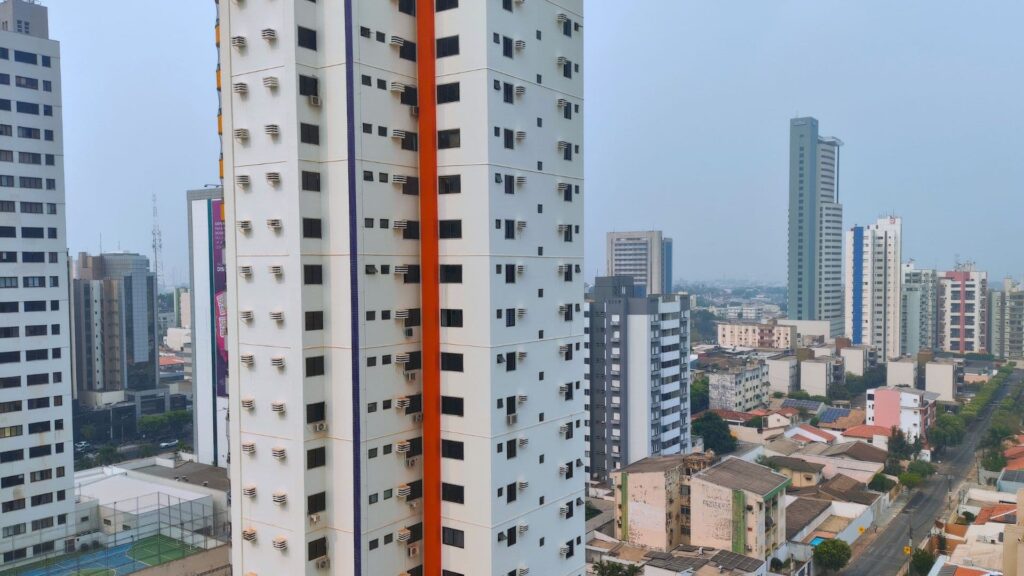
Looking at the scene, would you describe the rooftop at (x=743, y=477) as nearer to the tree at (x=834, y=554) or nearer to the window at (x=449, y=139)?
the tree at (x=834, y=554)

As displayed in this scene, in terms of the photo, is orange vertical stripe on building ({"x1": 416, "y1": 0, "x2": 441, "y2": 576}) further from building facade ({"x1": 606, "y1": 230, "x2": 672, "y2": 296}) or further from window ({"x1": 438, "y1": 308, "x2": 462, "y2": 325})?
building facade ({"x1": 606, "y1": 230, "x2": 672, "y2": 296})

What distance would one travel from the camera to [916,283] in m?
63.5

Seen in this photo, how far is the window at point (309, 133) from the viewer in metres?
10.9

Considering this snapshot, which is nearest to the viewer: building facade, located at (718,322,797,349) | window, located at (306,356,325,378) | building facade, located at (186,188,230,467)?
window, located at (306,356,325,378)

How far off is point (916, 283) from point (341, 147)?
209ft

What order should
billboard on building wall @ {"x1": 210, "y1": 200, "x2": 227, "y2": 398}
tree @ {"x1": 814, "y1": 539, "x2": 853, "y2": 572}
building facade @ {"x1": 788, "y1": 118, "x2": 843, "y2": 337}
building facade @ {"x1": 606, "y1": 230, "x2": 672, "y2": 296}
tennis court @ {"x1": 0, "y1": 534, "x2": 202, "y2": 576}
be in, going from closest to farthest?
tennis court @ {"x1": 0, "y1": 534, "x2": 202, "y2": 576}
tree @ {"x1": 814, "y1": 539, "x2": 853, "y2": 572}
billboard on building wall @ {"x1": 210, "y1": 200, "x2": 227, "y2": 398}
building facade @ {"x1": 788, "y1": 118, "x2": 843, "y2": 337}
building facade @ {"x1": 606, "y1": 230, "x2": 672, "y2": 296}

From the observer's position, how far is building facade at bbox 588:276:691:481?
3039 cm

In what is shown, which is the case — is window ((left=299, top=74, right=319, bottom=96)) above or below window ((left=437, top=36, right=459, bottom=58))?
below

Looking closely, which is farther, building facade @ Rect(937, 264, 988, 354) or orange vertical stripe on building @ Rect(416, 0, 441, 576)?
building facade @ Rect(937, 264, 988, 354)

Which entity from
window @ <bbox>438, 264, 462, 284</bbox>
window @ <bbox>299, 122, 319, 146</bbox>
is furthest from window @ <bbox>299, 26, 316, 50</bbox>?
window @ <bbox>438, 264, 462, 284</bbox>

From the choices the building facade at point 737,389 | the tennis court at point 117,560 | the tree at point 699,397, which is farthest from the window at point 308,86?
the building facade at point 737,389

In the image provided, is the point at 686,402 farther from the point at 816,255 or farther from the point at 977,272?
the point at 816,255

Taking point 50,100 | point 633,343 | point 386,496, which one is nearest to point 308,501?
point 386,496

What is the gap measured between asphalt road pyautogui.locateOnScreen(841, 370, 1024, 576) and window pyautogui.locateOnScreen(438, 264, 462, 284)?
60.8 feet
